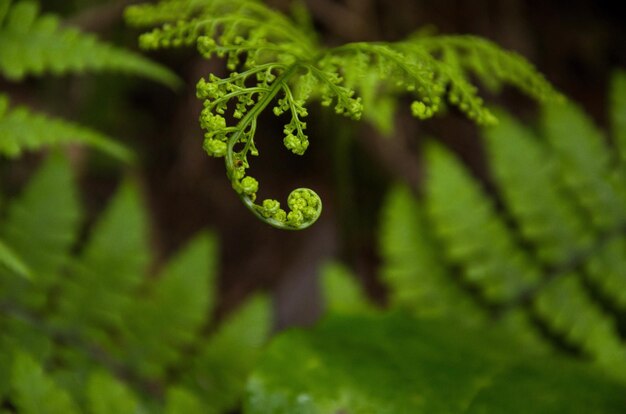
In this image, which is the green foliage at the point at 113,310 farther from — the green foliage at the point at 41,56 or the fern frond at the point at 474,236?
the fern frond at the point at 474,236

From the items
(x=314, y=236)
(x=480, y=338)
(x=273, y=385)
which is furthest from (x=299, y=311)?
(x=273, y=385)

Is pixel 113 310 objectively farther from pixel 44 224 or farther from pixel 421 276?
pixel 421 276

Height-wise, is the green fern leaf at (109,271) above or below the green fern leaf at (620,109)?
below

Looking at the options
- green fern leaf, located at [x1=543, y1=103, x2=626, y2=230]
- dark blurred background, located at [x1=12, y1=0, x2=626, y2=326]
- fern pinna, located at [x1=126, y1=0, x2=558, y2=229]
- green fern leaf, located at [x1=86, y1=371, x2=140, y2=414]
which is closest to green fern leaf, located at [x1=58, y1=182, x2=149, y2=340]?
green fern leaf, located at [x1=86, y1=371, x2=140, y2=414]

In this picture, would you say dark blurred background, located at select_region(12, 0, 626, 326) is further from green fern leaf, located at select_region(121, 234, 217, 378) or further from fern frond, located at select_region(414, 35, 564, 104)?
fern frond, located at select_region(414, 35, 564, 104)

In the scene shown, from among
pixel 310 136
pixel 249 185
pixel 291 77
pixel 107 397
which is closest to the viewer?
pixel 249 185

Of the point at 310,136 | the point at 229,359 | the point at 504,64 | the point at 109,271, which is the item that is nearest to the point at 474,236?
the point at 504,64

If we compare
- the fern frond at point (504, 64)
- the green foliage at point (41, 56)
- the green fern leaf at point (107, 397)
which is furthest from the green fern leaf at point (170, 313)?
the fern frond at point (504, 64)
